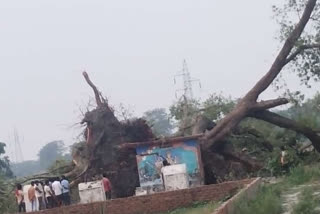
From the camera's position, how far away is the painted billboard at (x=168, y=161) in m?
23.1

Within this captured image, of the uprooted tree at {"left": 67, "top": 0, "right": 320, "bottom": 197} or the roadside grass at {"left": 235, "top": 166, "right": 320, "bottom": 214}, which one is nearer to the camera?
the roadside grass at {"left": 235, "top": 166, "right": 320, "bottom": 214}

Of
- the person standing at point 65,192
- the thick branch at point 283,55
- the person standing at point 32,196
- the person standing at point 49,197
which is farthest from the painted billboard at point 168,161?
the thick branch at point 283,55

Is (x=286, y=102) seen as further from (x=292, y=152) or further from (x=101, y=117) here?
(x=101, y=117)

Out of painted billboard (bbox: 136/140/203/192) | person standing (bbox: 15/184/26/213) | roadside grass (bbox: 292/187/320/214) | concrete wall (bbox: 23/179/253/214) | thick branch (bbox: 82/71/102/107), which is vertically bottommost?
roadside grass (bbox: 292/187/320/214)

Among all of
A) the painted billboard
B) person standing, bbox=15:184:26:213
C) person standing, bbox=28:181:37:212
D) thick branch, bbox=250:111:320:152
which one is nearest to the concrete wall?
person standing, bbox=28:181:37:212

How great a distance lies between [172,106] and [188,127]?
594 cm

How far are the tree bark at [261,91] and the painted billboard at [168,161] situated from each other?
3215 millimetres

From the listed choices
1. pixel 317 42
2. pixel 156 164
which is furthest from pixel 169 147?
pixel 317 42

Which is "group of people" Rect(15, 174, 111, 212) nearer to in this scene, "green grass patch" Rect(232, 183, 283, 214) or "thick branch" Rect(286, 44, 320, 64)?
"green grass patch" Rect(232, 183, 283, 214)

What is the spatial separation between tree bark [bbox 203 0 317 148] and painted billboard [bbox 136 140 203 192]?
3215 millimetres

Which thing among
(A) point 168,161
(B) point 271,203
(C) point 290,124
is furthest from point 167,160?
(B) point 271,203

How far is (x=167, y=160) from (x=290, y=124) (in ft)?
20.5

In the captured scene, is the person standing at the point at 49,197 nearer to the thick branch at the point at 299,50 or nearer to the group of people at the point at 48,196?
the group of people at the point at 48,196

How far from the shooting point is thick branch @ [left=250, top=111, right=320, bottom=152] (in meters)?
26.7
